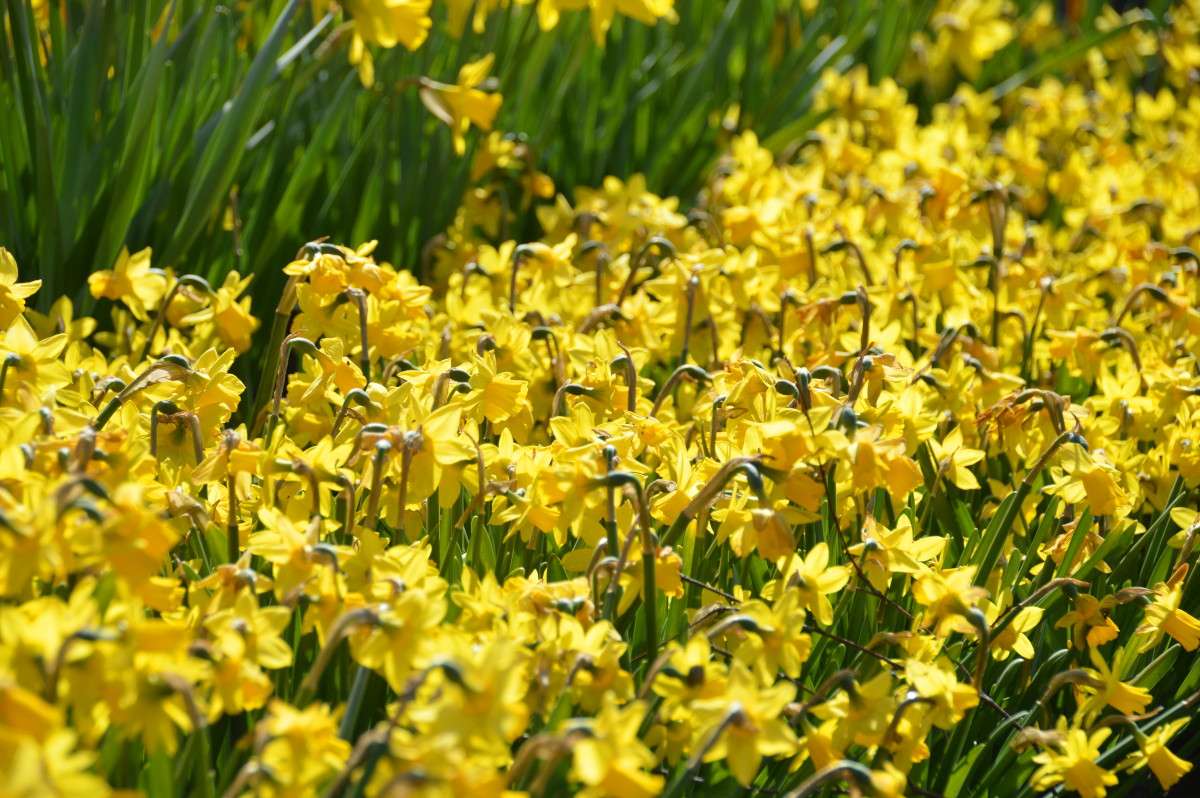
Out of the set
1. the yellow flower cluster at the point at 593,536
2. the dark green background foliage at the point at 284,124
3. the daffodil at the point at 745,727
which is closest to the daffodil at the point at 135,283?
the yellow flower cluster at the point at 593,536

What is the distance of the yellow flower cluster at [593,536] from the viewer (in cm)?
113

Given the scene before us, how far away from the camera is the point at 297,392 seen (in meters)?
1.91

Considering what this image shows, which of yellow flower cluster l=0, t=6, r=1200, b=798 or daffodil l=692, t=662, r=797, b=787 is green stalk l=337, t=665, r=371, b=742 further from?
daffodil l=692, t=662, r=797, b=787

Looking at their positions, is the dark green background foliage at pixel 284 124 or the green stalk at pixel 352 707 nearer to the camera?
the green stalk at pixel 352 707

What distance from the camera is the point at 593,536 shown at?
1.60 meters

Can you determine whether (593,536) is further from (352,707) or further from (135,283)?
(135,283)

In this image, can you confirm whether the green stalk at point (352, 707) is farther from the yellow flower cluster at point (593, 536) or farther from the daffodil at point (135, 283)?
the daffodil at point (135, 283)

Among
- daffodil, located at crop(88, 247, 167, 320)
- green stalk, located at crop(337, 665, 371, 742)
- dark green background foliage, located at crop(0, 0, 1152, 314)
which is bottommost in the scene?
green stalk, located at crop(337, 665, 371, 742)

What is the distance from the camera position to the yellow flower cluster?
1.13 meters

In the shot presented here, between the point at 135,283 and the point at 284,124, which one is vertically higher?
the point at 284,124

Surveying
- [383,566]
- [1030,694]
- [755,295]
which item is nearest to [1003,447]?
[1030,694]

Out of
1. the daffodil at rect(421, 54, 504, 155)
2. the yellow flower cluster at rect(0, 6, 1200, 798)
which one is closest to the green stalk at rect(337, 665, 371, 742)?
the yellow flower cluster at rect(0, 6, 1200, 798)

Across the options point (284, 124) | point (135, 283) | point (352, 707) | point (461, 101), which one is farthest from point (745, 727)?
point (284, 124)

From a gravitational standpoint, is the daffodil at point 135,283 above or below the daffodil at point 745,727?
above
